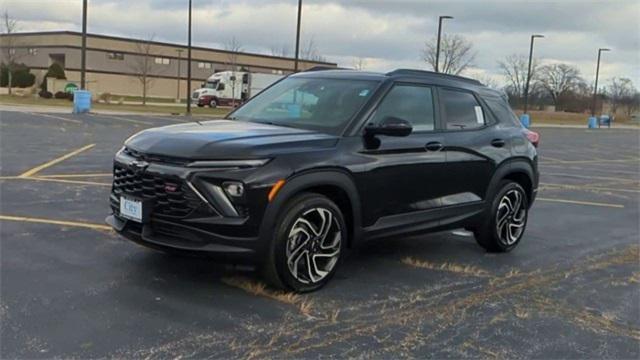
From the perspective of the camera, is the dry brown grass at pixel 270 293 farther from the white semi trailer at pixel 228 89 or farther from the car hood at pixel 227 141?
the white semi trailer at pixel 228 89

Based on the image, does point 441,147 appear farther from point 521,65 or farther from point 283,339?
point 521,65

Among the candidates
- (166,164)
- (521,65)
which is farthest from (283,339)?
(521,65)

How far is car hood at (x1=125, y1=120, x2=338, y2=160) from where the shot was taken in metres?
4.49

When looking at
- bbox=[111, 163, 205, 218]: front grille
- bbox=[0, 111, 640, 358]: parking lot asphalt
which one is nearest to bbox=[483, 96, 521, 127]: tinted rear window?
bbox=[0, 111, 640, 358]: parking lot asphalt

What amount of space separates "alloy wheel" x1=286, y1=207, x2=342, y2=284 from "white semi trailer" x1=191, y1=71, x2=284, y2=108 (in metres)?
50.9

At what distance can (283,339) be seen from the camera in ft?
13.1

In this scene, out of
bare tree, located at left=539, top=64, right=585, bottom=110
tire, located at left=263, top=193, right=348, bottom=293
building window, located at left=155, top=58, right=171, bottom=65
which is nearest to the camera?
tire, located at left=263, top=193, right=348, bottom=293

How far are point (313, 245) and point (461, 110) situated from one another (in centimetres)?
232

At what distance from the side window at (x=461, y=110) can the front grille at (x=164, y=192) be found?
2720mm

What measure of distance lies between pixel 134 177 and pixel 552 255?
14.3ft

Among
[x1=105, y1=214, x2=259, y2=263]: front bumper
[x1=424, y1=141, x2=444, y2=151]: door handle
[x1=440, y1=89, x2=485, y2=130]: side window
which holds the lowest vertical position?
[x1=105, y1=214, x2=259, y2=263]: front bumper

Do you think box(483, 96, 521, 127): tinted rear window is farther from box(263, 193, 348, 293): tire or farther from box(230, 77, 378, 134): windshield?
box(263, 193, 348, 293): tire

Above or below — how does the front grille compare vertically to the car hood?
below

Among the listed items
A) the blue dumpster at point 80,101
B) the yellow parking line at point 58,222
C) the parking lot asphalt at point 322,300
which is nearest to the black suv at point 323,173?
the parking lot asphalt at point 322,300
